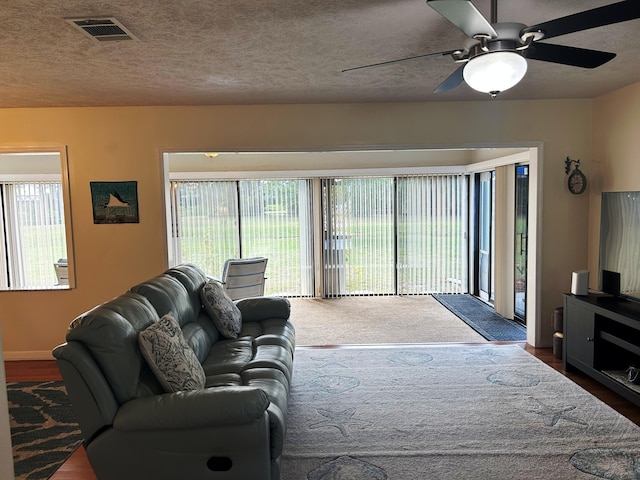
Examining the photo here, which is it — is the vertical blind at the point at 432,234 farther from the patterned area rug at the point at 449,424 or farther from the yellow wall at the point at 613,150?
the patterned area rug at the point at 449,424

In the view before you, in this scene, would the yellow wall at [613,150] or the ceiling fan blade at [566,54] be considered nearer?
the ceiling fan blade at [566,54]

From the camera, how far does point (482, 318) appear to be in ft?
18.5

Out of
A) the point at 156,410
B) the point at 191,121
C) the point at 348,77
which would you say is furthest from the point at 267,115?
the point at 156,410

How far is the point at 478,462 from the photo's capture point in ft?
8.18

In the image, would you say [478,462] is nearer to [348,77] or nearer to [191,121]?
[348,77]

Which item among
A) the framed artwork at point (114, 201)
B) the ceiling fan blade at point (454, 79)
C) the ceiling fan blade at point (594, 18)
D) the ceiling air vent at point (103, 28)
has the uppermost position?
the ceiling air vent at point (103, 28)

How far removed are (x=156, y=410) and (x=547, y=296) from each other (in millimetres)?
3918

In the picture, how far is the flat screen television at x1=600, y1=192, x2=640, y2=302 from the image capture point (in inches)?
139

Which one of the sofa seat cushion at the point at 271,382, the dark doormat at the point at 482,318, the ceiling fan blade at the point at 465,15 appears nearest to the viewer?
the ceiling fan blade at the point at 465,15

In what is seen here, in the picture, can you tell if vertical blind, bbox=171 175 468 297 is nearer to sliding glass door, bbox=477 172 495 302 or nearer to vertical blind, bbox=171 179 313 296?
vertical blind, bbox=171 179 313 296

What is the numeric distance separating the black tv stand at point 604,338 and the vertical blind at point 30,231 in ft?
21.2

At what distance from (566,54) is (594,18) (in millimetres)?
460

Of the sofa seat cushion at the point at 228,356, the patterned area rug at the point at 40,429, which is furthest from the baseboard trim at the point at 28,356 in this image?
the sofa seat cushion at the point at 228,356

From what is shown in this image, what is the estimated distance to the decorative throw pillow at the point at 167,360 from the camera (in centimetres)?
221
